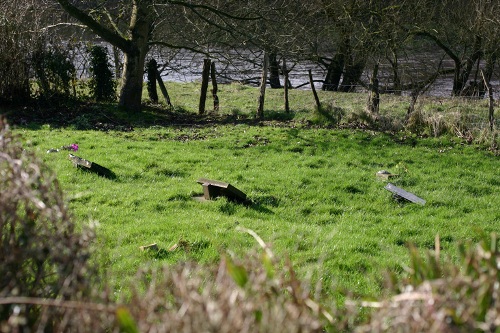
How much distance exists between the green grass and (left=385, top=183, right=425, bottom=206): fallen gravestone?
0.50 feet

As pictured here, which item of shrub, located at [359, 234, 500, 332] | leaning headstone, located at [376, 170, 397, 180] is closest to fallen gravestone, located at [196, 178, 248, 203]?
leaning headstone, located at [376, 170, 397, 180]

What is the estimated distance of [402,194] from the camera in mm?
9422

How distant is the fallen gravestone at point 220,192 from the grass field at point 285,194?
0.75 feet

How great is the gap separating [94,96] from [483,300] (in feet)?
55.5

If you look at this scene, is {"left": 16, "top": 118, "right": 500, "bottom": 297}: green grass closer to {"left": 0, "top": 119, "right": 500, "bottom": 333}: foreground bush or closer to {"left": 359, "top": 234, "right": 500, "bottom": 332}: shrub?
{"left": 0, "top": 119, "right": 500, "bottom": 333}: foreground bush

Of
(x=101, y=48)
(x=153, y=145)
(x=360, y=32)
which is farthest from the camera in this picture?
(x=360, y=32)

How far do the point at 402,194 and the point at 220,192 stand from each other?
294 centimetres

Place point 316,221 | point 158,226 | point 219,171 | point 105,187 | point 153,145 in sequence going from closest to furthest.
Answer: point 158,226 → point 316,221 → point 105,187 → point 219,171 → point 153,145

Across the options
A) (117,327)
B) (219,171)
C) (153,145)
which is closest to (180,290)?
(117,327)

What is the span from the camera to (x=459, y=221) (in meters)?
8.54

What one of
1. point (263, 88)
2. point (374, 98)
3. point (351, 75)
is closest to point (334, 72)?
point (351, 75)

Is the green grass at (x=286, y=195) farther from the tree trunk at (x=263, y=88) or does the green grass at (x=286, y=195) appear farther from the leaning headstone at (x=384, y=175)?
the tree trunk at (x=263, y=88)

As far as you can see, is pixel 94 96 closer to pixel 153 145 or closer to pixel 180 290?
pixel 153 145

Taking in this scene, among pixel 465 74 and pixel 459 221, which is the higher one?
pixel 465 74
